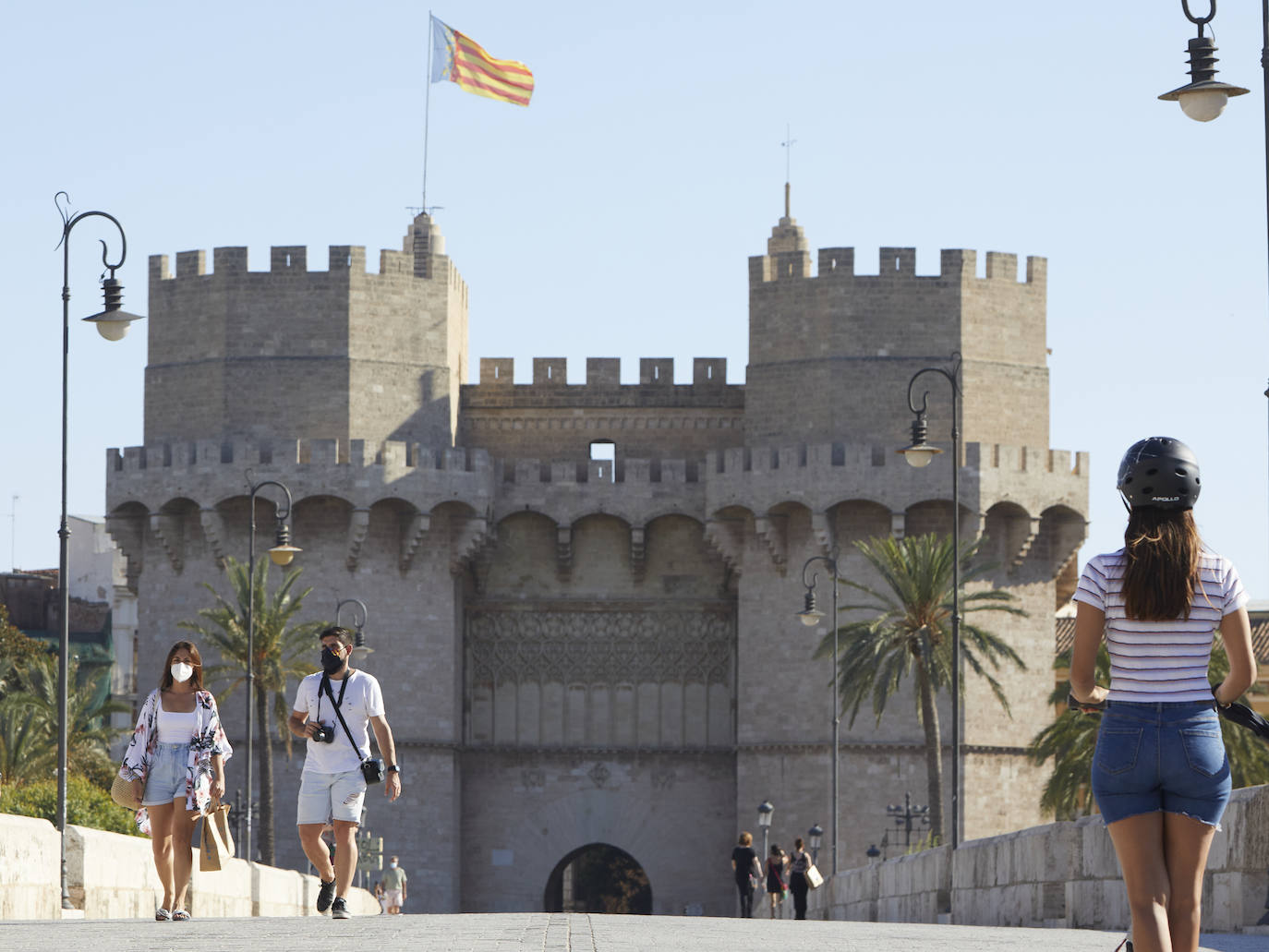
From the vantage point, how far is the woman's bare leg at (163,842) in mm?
12273

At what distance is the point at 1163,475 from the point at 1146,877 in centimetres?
119

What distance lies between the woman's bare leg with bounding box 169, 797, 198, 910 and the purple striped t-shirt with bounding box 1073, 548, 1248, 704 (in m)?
6.87

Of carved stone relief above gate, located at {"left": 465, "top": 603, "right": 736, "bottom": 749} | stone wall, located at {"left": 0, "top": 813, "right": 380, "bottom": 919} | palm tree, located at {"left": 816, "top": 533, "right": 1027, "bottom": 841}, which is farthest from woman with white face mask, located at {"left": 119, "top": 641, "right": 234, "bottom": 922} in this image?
carved stone relief above gate, located at {"left": 465, "top": 603, "right": 736, "bottom": 749}

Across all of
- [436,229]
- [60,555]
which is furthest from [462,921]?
[436,229]

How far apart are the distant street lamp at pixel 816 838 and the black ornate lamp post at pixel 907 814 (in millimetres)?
1319

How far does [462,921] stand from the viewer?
39.0ft

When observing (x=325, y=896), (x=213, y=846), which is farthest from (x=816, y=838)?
(x=213, y=846)

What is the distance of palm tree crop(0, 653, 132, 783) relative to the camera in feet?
144

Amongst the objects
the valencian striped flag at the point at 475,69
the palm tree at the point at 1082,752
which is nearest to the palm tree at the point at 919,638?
the palm tree at the point at 1082,752

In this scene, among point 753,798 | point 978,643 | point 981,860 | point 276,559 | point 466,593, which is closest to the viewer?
point 981,860

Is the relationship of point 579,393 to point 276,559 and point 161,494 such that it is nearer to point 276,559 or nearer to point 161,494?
point 161,494

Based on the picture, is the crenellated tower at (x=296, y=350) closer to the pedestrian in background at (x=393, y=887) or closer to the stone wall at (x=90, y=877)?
the pedestrian in background at (x=393, y=887)

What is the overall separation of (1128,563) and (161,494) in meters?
37.5

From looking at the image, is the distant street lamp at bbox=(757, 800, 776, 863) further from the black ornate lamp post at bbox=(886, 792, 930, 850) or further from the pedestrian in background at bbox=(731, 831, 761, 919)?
the pedestrian in background at bbox=(731, 831, 761, 919)
